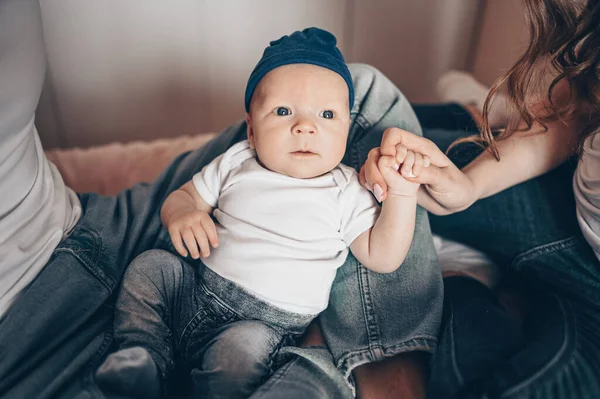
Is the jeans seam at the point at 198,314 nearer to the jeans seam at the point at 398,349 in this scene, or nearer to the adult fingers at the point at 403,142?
the jeans seam at the point at 398,349

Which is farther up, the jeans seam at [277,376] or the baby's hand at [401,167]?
the baby's hand at [401,167]

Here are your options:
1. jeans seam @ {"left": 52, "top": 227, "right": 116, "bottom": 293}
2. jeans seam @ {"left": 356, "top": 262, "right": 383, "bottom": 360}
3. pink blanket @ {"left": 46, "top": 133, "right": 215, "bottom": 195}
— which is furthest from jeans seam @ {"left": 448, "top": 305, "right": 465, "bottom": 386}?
pink blanket @ {"left": 46, "top": 133, "right": 215, "bottom": 195}

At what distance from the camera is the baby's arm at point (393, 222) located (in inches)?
29.0

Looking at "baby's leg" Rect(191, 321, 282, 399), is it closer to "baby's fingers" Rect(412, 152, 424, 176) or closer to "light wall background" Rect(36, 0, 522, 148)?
"baby's fingers" Rect(412, 152, 424, 176)

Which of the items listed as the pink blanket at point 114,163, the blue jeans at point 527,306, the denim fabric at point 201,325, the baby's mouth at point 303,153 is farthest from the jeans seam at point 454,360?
the pink blanket at point 114,163

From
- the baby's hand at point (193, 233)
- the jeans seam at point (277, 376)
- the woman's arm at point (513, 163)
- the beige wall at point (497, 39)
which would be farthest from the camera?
the beige wall at point (497, 39)

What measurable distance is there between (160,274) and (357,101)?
46 cm

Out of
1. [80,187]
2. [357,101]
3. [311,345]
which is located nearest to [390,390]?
[311,345]

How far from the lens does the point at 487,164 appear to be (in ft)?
2.90

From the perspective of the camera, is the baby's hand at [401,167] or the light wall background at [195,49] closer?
the baby's hand at [401,167]

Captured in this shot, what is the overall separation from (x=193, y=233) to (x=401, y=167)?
12.3 inches

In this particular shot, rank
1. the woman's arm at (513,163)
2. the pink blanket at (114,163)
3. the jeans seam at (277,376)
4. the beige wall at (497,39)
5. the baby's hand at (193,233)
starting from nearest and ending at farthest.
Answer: the jeans seam at (277,376) → the baby's hand at (193,233) → the woman's arm at (513,163) → the pink blanket at (114,163) → the beige wall at (497,39)

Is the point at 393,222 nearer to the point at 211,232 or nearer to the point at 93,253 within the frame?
the point at 211,232

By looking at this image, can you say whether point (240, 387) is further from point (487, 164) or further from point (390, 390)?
point (487, 164)
